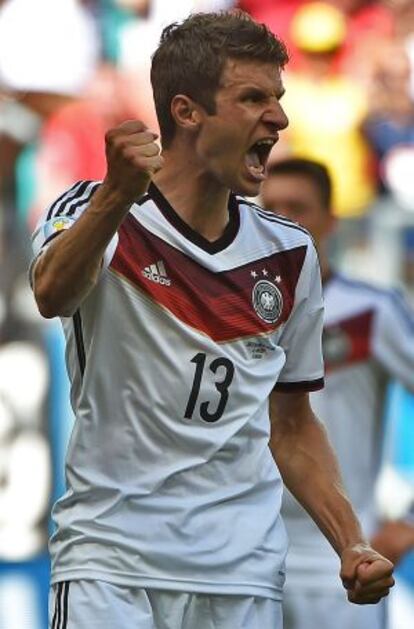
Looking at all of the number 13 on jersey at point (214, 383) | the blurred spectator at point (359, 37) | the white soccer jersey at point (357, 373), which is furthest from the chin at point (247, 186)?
the blurred spectator at point (359, 37)

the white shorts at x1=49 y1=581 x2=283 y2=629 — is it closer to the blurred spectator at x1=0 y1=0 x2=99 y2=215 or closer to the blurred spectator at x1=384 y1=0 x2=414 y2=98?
the blurred spectator at x1=0 y1=0 x2=99 y2=215

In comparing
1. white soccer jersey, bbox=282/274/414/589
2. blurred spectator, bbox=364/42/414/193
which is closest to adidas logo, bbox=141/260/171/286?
white soccer jersey, bbox=282/274/414/589

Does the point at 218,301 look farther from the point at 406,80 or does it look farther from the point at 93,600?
the point at 406,80

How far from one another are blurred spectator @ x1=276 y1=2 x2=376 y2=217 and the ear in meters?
7.18

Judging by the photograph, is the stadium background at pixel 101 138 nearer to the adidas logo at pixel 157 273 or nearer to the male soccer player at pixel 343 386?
the male soccer player at pixel 343 386

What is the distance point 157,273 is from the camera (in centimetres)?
455

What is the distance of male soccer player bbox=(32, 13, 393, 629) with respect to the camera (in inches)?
175

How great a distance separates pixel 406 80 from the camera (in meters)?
12.3

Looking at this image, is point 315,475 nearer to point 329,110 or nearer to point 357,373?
point 357,373

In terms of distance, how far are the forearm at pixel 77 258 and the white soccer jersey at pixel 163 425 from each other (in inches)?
5.4

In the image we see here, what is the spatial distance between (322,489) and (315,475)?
0.04 m

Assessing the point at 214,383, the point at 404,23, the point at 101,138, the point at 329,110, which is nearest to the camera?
the point at 214,383

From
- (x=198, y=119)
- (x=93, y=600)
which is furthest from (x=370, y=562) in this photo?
(x=198, y=119)

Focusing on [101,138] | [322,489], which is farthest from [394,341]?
[101,138]
